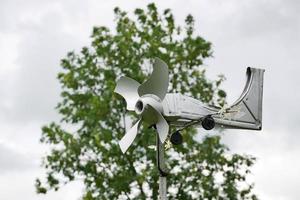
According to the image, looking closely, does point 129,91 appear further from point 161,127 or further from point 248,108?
point 248,108

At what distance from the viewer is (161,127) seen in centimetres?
1706

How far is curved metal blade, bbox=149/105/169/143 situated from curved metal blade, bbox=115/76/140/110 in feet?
2.95

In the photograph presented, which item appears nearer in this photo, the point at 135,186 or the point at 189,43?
the point at 135,186

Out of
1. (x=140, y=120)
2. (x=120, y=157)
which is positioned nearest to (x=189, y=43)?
(x=120, y=157)

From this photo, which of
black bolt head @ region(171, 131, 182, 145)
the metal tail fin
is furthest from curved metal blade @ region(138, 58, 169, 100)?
the metal tail fin

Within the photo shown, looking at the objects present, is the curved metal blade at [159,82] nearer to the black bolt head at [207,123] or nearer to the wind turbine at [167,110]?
the wind turbine at [167,110]

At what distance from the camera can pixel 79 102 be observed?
2945 cm

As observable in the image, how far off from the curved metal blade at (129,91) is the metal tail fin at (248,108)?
1.90m

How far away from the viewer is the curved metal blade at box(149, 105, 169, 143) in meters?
17.0

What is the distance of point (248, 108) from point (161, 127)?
294 centimetres

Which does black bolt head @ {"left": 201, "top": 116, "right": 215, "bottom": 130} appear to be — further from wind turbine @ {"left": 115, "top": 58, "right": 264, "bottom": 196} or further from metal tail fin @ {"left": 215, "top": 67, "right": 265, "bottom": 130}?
metal tail fin @ {"left": 215, "top": 67, "right": 265, "bottom": 130}

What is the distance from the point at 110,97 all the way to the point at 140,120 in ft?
35.6

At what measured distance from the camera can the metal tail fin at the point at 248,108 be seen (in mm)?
18594

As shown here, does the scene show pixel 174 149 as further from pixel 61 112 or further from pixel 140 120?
pixel 140 120
